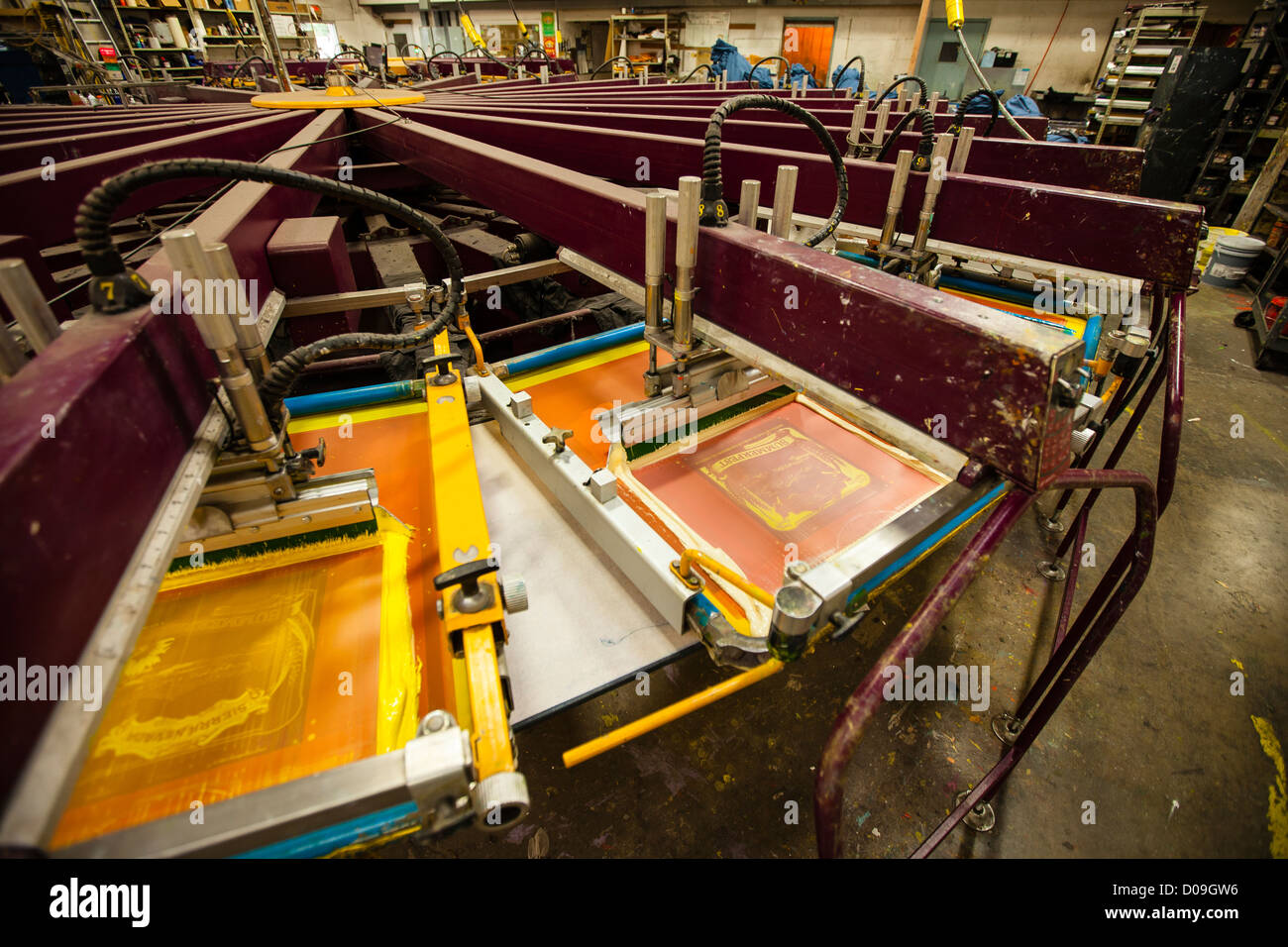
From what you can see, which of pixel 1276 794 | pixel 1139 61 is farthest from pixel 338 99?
pixel 1139 61

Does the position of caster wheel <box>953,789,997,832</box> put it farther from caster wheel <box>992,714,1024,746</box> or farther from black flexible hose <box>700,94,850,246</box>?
black flexible hose <box>700,94,850,246</box>

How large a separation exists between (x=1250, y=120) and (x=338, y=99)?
26.8ft

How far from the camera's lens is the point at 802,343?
1038 millimetres

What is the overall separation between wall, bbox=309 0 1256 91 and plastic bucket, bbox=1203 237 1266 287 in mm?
4101

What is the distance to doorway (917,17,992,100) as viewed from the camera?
328 inches

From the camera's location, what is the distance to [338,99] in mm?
3041

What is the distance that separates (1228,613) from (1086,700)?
86cm

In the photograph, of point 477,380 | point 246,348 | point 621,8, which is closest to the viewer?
point 246,348

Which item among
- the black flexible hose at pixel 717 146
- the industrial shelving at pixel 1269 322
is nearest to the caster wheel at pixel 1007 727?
the black flexible hose at pixel 717 146

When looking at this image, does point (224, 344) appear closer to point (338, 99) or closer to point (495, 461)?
point (495, 461)

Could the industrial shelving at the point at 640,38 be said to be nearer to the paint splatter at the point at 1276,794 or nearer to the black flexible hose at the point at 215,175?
the black flexible hose at the point at 215,175

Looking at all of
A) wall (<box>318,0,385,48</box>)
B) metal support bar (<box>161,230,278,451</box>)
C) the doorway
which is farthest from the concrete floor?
wall (<box>318,0,385,48</box>)
